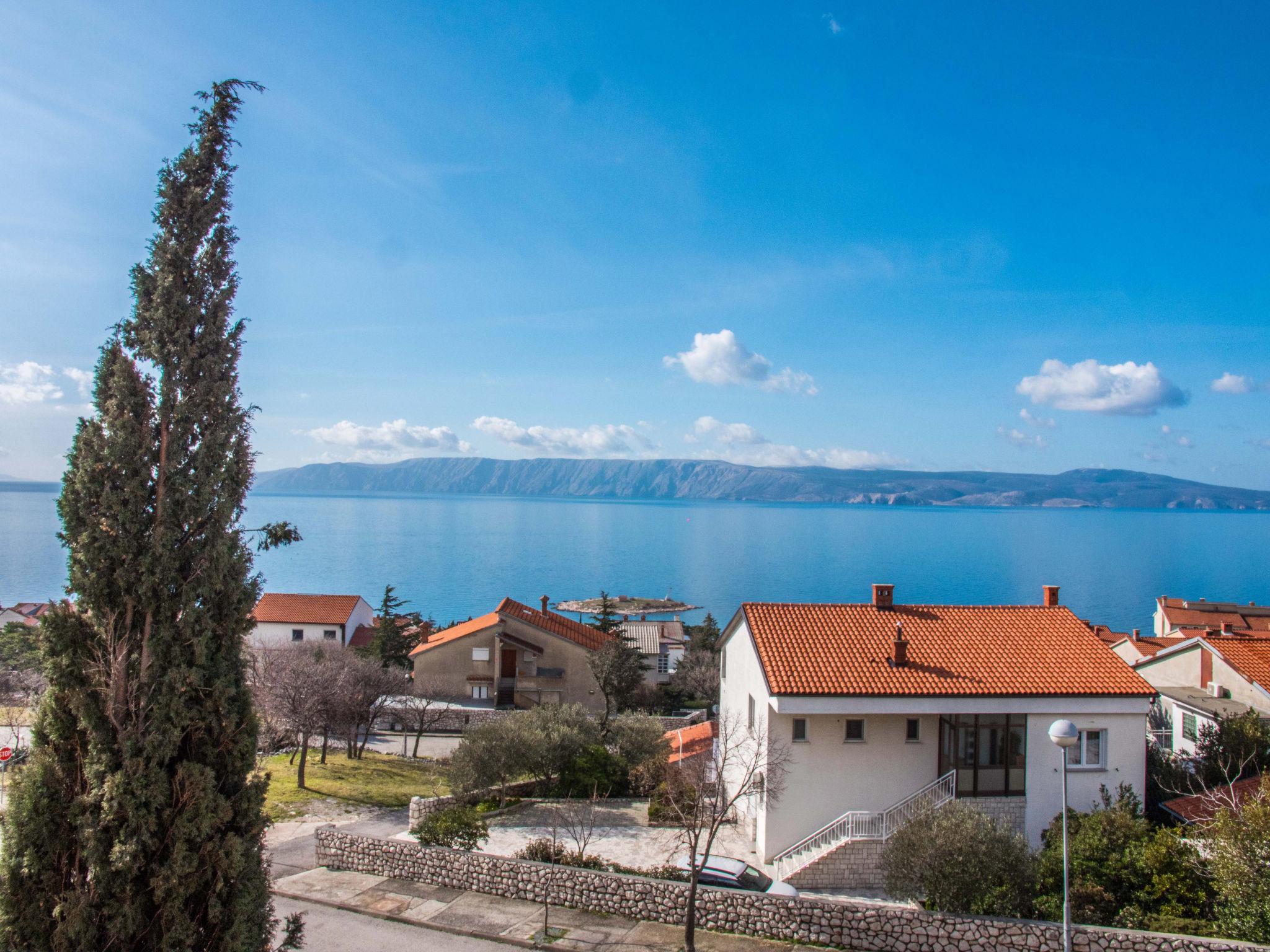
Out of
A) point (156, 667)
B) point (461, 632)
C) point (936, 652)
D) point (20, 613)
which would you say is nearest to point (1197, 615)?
point (936, 652)

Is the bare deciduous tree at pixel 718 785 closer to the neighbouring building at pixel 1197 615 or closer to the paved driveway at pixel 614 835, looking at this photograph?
the paved driveway at pixel 614 835

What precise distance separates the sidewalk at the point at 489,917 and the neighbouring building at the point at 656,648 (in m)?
35.1

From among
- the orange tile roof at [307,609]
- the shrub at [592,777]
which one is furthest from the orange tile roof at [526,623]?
the shrub at [592,777]

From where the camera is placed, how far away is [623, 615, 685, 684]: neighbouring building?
189 feet

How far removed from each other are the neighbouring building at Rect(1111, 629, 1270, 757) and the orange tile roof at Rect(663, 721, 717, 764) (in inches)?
595

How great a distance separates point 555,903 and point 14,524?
234m

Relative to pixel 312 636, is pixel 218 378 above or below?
above

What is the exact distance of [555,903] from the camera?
16734 mm

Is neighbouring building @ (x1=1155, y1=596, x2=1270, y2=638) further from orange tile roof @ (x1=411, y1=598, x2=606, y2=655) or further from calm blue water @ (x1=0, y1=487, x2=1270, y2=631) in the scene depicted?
orange tile roof @ (x1=411, y1=598, x2=606, y2=655)

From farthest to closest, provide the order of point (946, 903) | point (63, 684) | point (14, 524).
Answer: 1. point (14, 524)
2. point (946, 903)
3. point (63, 684)

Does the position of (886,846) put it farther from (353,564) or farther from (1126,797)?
(353,564)

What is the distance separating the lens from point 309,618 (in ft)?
204

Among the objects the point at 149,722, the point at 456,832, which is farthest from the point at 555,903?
the point at 149,722

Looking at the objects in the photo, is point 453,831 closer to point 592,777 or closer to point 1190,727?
point 592,777
